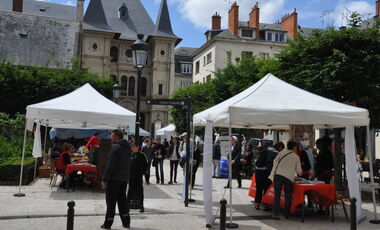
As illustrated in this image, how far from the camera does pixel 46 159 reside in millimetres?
18391

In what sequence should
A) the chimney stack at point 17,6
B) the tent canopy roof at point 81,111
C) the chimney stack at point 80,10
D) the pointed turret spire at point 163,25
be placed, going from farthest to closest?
the pointed turret spire at point 163,25, the chimney stack at point 17,6, the chimney stack at point 80,10, the tent canopy roof at point 81,111

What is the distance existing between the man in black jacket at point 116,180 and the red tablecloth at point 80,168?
16.0ft

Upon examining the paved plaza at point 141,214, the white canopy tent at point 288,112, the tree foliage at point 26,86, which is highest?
the tree foliage at point 26,86

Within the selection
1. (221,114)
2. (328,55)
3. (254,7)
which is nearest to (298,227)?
(221,114)

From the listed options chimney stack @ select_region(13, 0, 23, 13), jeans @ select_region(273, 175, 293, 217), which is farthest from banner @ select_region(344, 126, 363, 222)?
chimney stack @ select_region(13, 0, 23, 13)

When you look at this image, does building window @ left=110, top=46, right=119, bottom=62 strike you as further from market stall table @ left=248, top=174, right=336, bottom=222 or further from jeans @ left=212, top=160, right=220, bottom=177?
market stall table @ left=248, top=174, right=336, bottom=222

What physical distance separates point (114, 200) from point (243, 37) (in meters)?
43.0

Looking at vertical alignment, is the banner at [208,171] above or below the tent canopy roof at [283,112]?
below

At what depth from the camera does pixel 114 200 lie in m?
7.49

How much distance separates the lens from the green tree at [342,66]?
39.9ft

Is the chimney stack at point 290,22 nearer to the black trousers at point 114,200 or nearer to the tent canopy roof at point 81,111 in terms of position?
the tent canopy roof at point 81,111

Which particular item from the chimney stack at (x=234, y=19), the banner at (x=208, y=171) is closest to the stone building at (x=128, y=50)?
the chimney stack at (x=234, y=19)

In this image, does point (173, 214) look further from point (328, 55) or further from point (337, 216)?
point (328, 55)

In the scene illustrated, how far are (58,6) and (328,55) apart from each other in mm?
53072
